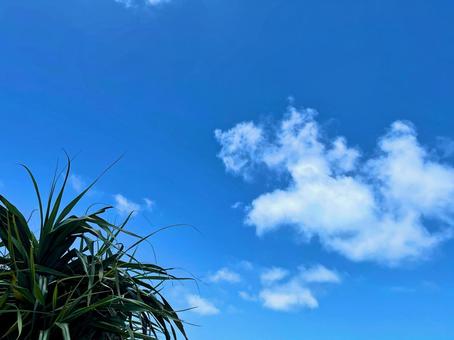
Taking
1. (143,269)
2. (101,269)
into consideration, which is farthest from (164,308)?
(101,269)

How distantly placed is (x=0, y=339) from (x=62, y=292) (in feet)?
2.14

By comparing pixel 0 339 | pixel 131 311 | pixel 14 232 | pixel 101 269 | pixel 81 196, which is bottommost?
pixel 0 339

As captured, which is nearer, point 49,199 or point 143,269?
point 49,199

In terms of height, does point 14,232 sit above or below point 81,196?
below

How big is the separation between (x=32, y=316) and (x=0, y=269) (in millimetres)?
765

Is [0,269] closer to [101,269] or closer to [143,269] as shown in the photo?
[101,269]

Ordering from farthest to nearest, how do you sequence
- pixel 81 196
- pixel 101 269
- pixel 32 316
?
pixel 81 196
pixel 101 269
pixel 32 316

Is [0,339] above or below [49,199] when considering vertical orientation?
below

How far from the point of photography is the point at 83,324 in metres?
4.53

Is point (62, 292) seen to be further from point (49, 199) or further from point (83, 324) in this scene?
point (49, 199)

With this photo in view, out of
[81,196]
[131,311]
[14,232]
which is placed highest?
[81,196]

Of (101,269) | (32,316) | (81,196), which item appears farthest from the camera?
(81,196)

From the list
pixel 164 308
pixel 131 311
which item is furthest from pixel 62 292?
pixel 164 308

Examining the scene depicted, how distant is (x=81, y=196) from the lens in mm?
4988
